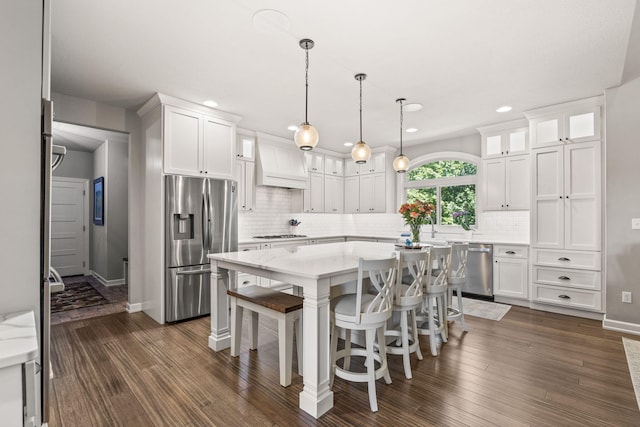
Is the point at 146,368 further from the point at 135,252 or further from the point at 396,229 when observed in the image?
the point at 396,229

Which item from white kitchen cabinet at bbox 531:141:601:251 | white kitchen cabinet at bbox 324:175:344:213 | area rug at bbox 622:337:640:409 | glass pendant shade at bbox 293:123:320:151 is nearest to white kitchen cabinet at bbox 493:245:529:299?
white kitchen cabinet at bbox 531:141:601:251

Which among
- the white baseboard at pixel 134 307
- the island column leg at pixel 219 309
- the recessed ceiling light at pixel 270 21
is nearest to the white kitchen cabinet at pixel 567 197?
the recessed ceiling light at pixel 270 21

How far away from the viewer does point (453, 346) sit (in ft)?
10.4

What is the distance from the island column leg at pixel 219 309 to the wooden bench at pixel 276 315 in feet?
0.50

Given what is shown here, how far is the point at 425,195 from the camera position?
626cm

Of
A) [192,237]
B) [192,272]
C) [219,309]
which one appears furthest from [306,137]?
[192,272]

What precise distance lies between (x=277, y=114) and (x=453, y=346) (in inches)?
143

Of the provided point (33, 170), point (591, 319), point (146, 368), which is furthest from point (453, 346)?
point (33, 170)

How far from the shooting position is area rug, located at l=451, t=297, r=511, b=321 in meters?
4.15

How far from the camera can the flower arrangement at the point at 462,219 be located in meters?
5.62

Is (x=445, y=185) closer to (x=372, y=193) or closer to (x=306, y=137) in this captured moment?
(x=372, y=193)

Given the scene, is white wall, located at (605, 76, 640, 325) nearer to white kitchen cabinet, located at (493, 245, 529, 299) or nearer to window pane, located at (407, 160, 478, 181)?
white kitchen cabinet, located at (493, 245, 529, 299)

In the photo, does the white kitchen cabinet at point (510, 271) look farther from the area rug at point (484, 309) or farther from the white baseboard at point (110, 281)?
the white baseboard at point (110, 281)

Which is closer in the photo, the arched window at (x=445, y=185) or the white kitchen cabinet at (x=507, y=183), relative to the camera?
the white kitchen cabinet at (x=507, y=183)
